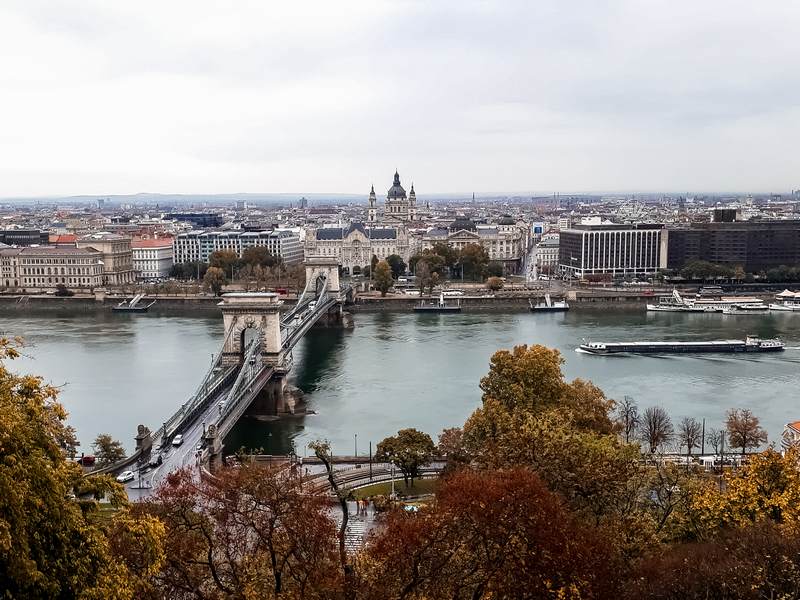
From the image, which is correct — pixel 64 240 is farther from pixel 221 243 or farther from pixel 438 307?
pixel 438 307

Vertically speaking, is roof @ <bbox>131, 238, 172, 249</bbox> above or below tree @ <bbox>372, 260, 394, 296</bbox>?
above

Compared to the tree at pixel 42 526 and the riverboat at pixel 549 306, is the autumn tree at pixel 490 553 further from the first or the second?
the riverboat at pixel 549 306

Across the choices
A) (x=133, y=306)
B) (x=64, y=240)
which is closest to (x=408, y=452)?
(x=133, y=306)

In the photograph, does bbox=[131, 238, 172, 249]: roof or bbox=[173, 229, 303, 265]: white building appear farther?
bbox=[173, 229, 303, 265]: white building

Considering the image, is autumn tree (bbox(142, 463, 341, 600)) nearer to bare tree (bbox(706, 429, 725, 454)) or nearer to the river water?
the river water

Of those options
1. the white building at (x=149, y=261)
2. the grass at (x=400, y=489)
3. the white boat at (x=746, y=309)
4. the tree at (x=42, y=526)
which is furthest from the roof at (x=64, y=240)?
the tree at (x=42, y=526)

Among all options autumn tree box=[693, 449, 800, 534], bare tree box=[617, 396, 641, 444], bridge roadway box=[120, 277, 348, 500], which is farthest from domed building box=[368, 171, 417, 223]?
autumn tree box=[693, 449, 800, 534]

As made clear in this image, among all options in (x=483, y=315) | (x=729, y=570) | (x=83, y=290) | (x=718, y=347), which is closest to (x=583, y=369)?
(x=718, y=347)
